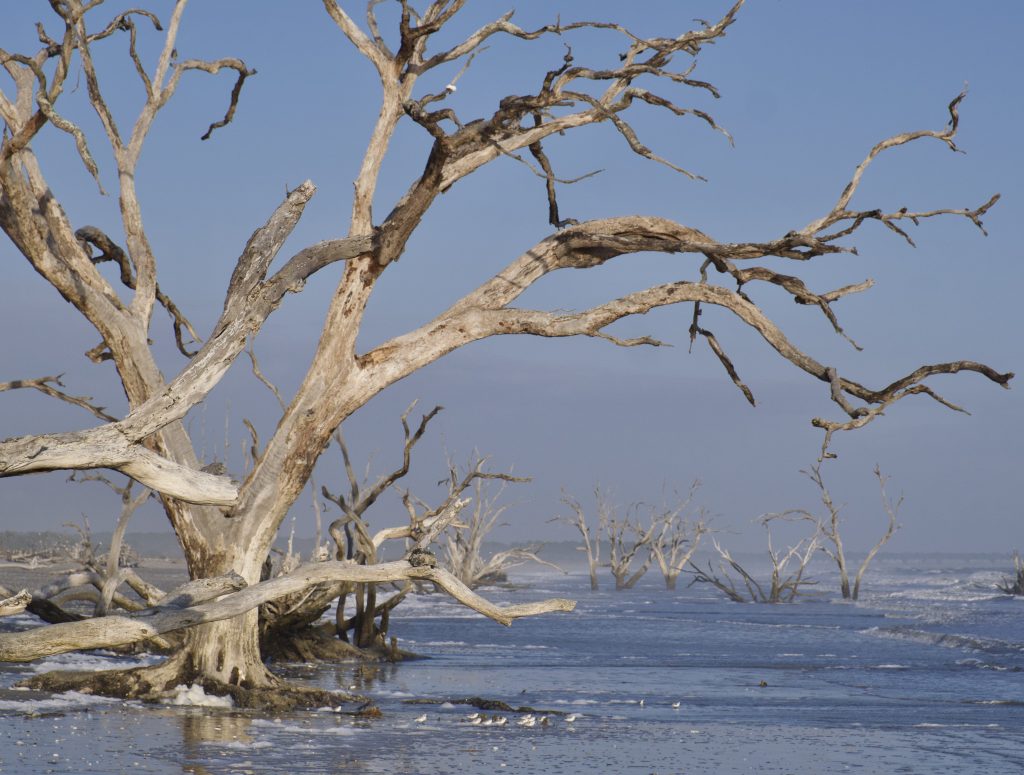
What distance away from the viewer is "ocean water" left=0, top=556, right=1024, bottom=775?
7.94 metres

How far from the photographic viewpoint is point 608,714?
1120 cm

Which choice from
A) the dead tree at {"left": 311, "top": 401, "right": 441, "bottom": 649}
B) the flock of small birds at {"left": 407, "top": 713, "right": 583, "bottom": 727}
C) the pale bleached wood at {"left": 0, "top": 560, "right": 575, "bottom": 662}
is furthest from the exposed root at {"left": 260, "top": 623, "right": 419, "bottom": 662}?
the pale bleached wood at {"left": 0, "top": 560, "right": 575, "bottom": 662}

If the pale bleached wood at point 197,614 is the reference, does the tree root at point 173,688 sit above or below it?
below

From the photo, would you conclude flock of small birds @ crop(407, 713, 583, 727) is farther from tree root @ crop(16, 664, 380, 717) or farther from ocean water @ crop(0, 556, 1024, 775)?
tree root @ crop(16, 664, 380, 717)

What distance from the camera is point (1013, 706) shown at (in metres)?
13.4

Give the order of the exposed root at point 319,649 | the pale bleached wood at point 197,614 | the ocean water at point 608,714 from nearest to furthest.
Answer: the pale bleached wood at point 197,614
the ocean water at point 608,714
the exposed root at point 319,649

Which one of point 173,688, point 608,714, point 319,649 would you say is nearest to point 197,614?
point 173,688

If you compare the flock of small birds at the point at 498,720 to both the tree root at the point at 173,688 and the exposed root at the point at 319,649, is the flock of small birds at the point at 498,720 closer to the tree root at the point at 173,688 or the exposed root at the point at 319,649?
the tree root at the point at 173,688

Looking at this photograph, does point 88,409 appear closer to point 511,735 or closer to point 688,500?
point 511,735

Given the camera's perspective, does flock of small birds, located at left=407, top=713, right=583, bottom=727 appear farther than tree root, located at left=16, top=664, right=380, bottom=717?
No

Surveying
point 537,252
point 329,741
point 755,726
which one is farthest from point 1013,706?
point 329,741

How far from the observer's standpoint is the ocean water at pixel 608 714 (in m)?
7.94

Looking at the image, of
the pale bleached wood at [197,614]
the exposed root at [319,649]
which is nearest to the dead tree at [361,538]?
the exposed root at [319,649]

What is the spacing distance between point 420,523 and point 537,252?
3886 millimetres
